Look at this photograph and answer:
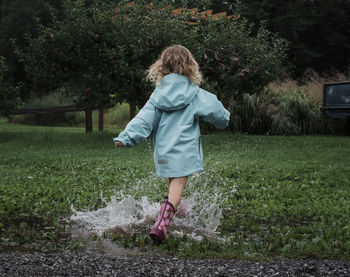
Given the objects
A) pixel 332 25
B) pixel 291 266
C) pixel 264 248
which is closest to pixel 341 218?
pixel 264 248

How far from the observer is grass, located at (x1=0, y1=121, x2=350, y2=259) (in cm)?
404

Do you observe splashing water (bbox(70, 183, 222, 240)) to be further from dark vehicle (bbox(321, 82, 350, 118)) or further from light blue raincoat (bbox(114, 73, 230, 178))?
dark vehicle (bbox(321, 82, 350, 118))

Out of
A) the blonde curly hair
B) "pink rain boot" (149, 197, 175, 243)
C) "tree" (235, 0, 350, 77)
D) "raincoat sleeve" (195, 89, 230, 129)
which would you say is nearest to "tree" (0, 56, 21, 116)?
the blonde curly hair

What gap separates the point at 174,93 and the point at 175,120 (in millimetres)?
241

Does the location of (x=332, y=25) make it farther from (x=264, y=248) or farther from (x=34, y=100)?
(x=264, y=248)

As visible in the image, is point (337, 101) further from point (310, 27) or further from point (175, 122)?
A: point (310, 27)

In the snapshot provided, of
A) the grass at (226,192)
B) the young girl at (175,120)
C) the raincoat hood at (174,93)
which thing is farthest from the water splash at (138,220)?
the raincoat hood at (174,93)

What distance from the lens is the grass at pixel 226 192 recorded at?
4.04m

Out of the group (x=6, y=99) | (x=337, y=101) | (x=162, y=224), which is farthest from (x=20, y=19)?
(x=162, y=224)

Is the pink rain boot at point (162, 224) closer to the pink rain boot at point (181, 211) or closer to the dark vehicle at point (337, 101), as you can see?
the pink rain boot at point (181, 211)

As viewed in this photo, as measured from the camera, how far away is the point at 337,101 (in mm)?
15852

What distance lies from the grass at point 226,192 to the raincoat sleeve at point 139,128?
2.75 ft

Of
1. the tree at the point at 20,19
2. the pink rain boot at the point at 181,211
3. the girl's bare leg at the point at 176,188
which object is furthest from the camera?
the tree at the point at 20,19

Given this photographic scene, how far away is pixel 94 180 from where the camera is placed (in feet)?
24.3
